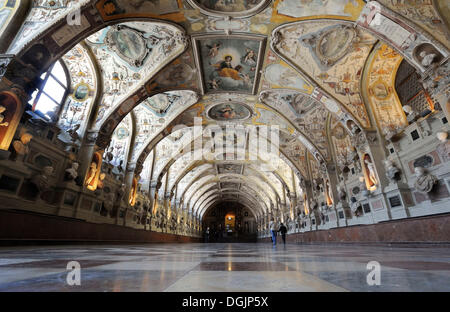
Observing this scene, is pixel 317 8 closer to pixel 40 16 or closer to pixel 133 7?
pixel 133 7

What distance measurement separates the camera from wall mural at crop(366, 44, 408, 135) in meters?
9.15

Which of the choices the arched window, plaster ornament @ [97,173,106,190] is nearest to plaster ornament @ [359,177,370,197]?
the arched window

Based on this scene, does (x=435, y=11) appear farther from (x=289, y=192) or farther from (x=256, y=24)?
(x=289, y=192)

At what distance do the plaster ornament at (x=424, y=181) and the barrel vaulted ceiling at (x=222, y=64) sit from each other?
2.61 meters

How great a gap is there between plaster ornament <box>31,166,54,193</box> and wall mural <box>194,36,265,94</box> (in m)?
6.90

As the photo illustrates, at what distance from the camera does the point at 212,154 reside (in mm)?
20703

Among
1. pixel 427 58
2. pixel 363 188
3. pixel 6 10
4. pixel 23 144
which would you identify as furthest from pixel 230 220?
pixel 6 10

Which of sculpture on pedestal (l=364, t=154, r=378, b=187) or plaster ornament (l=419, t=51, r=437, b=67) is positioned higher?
plaster ornament (l=419, t=51, r=437, b=67)

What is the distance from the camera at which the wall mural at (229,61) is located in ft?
31.0

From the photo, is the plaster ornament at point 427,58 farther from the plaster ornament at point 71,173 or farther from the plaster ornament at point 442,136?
the plaster ornament at point 71,173

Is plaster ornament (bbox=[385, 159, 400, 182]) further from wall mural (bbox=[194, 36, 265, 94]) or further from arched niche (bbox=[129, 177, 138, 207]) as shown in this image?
arched niche (bbox=[129, 177, 138, 207])

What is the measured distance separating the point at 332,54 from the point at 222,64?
464 centimetres

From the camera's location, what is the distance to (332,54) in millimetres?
9375
